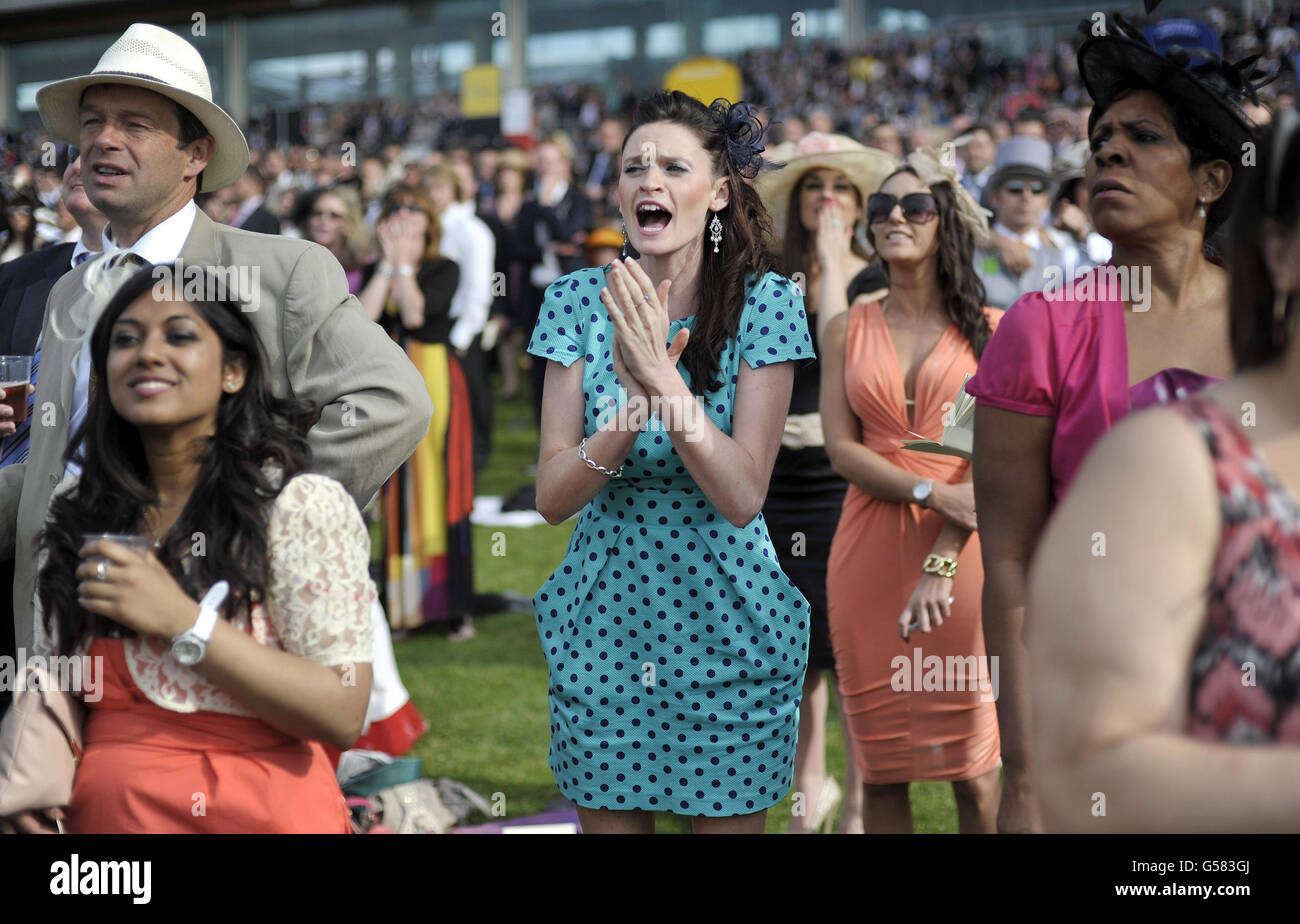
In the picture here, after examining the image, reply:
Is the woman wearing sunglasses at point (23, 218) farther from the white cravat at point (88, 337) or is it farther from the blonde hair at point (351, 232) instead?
the white cravat at point (88, 337)

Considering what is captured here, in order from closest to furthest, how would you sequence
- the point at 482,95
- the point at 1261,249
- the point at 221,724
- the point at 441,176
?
the point at 1261,249 < the point at 221,724 < the point at 441,176 < the point at 482,95

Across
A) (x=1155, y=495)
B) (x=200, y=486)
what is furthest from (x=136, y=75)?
(x=1155, y=495)

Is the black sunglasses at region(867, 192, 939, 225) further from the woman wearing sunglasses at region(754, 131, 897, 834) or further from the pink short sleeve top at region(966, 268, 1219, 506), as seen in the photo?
the pink short sleeve top at region(966, 268, 1219, 506)

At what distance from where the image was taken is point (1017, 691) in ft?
8.52

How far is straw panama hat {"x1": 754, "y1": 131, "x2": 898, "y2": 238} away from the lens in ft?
16.0

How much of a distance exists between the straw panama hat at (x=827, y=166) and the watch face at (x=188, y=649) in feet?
10.5

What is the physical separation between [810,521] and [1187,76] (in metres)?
2.43

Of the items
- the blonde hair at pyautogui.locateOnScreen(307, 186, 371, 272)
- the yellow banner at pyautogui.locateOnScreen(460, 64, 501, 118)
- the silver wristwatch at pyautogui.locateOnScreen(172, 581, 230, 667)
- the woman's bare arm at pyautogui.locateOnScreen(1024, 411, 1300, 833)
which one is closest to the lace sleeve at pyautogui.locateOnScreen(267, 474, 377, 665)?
the silver wristwatch at pyautogui.locateOnScreen(172, 581, 230, 667)

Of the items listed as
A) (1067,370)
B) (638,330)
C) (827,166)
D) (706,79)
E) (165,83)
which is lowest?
(1067,370)

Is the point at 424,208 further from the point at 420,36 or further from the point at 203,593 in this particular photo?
the point at 420,36

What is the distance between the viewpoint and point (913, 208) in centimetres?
400

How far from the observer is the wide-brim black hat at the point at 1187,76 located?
8.00 feet

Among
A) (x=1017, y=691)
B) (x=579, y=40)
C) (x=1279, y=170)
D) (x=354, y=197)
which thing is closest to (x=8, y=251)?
(x=354, y=197)
